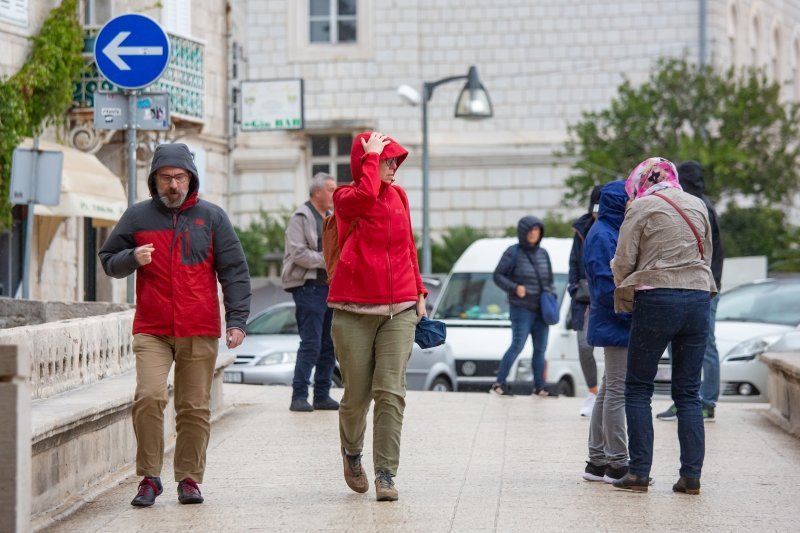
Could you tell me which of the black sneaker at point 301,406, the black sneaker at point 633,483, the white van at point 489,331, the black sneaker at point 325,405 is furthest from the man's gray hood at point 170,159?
the white van at point 489,331

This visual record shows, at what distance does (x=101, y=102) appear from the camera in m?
13.3

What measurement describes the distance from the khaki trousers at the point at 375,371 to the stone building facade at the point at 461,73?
32.4 metres

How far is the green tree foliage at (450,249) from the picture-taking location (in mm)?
38719

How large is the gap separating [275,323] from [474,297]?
8.08 feet

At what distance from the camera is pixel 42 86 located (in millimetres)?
23422

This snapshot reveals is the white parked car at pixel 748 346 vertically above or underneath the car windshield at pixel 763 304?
underneath

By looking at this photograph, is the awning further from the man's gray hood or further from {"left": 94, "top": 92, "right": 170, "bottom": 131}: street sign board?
the man's gray hood

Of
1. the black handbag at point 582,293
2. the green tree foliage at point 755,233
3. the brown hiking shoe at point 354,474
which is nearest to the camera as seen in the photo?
the brown hiking shoe at point 354,474

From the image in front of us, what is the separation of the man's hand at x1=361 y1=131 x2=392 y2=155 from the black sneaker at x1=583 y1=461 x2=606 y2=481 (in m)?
2.31

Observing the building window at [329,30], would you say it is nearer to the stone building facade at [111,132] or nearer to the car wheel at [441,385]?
the stone building facade at [111,132]

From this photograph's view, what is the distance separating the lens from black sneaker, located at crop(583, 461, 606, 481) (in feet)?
32.3

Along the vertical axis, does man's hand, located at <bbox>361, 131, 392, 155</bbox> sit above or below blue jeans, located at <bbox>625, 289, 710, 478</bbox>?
above

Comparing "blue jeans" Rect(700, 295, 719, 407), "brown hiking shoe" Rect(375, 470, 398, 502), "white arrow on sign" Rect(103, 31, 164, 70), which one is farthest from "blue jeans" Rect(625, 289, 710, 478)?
"white arrow on sign" Rect(103, 31, 164, 70)

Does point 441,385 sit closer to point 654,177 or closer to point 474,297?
point 474,297
